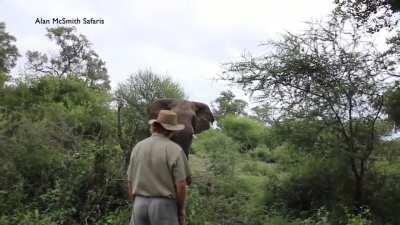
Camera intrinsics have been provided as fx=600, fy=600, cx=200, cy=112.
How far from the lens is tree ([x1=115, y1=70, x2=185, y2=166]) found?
11266 millimetres

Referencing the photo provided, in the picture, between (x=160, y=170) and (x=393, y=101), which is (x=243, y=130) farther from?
(x=160, y=170)

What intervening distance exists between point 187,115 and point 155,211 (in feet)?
12.6

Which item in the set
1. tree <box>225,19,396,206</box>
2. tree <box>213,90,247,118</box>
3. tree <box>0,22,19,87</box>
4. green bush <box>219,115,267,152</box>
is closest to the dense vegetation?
tree <box>225,19,396,206</box>

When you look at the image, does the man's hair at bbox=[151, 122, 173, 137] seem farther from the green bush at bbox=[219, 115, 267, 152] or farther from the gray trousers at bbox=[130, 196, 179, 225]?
the green bush at bbox=[219, 115, 267, 152]

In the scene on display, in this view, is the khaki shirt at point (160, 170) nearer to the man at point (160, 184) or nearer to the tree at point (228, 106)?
the man at point (160, 184)

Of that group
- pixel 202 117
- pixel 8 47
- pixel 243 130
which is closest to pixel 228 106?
pixel 243 130

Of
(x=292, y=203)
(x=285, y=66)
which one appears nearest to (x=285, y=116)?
(x=285, y=66)

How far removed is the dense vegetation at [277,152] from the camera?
410 inches

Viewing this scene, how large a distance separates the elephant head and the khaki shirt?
2962 mm

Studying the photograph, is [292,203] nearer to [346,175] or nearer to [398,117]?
[346,175]

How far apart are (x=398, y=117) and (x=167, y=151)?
8333mm

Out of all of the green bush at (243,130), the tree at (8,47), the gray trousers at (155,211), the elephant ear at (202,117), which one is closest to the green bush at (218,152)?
the elephant ear at (202,117)

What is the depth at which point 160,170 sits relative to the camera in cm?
575

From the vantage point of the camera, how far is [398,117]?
12.8 metres
